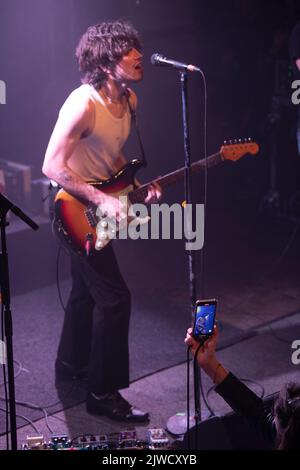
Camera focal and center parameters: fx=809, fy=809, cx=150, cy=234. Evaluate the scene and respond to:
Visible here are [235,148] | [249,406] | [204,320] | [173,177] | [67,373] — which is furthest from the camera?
[67,373]

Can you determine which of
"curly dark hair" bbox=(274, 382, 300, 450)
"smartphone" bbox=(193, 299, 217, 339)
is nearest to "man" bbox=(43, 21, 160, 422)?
"smartphone" bbox=(193, 299, 217, 339)

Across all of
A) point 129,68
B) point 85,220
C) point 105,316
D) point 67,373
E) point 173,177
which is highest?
point 129,68

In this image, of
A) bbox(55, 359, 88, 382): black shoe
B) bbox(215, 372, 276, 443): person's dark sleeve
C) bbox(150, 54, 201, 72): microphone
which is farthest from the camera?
bbox(55, 359, 88, 382): black shoe

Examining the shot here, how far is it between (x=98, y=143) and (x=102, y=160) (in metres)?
0.09

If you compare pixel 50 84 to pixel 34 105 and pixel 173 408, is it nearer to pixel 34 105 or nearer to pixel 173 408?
pixel 34 105

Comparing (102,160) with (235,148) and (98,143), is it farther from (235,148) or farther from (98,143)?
(235,148)

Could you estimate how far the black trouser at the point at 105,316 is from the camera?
3.85m

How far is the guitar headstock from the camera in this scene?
409cm

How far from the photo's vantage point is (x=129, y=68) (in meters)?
3.78

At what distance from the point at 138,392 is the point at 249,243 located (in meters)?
2.57

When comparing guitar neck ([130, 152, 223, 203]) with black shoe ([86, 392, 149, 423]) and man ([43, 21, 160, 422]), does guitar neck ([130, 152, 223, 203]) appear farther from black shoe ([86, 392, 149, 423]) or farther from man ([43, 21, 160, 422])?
black shoe ([86, 392, 149, 423])

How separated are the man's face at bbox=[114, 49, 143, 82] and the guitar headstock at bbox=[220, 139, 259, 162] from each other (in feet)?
1.98

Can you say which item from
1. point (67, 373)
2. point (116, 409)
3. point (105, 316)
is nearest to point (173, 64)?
point (105, 316)

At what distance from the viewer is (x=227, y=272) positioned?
5855mm
